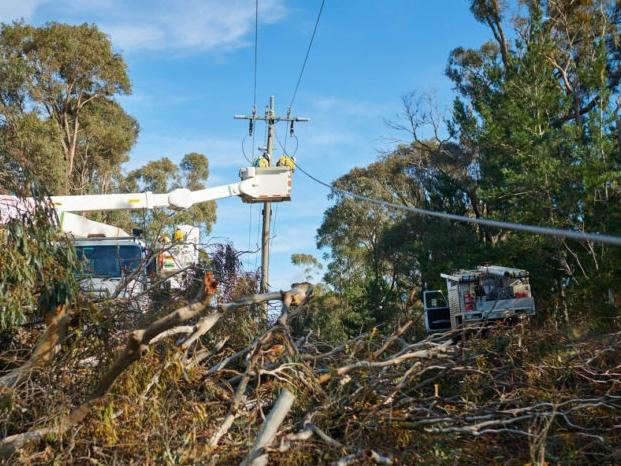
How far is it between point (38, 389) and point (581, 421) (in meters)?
3.53

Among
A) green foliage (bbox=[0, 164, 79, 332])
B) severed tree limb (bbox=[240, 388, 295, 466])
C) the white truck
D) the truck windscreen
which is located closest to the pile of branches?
severed tree limb (bbox=[240, 388, 295, 466])

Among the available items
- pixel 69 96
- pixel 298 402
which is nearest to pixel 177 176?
pixel 69 96

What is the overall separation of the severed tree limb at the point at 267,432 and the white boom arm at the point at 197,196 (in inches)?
278

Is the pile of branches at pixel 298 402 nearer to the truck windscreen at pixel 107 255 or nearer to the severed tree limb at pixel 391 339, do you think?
the severed tree limb at pixel 391 339

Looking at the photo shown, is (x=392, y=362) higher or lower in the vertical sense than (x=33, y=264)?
lower

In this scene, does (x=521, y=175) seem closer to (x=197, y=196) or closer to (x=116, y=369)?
(x=197, y=196)

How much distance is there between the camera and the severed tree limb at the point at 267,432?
3873mm

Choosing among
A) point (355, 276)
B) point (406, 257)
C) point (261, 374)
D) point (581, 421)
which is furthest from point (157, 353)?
point (355, 276)

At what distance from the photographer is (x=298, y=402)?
4840 millimetres

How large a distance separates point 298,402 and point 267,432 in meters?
0.83

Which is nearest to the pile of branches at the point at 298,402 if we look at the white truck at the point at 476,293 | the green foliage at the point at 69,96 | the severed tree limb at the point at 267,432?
the severed tree limb at the point at 267,432

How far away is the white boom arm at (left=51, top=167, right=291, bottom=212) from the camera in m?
11.1

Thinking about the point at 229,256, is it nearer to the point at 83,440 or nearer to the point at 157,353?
the point at 157,353

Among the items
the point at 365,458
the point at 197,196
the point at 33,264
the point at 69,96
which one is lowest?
the point at 365,458
